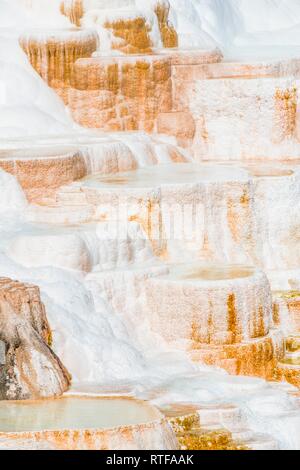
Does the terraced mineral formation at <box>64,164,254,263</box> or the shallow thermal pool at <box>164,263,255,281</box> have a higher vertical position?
the terraced mineral formation at <box>64,164,254,263</box>

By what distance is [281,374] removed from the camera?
45.7 feet

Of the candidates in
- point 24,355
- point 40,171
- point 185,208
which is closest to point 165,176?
point 185,208

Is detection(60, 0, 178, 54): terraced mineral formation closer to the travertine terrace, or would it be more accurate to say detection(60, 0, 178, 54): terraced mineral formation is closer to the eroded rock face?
the travertine terrace

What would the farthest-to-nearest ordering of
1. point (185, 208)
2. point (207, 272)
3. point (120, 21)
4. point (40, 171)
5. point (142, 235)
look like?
point (120, 21) < point (40, 171) < point (185, 208) < point (142, 235) < point (207, 272)

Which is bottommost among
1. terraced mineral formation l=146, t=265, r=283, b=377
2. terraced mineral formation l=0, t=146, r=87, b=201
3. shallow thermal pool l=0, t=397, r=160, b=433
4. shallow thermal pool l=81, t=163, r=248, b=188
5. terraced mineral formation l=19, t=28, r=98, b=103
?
terraced mineral formation l=146, t=265, r=283, b=377

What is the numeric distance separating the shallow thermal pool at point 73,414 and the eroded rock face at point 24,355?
0.55 ft

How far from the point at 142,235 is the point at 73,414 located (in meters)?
4.02

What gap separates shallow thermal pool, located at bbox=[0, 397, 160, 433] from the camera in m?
10.8

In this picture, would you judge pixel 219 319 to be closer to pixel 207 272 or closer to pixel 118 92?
pixel 207 272

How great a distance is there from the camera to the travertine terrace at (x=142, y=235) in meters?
11.8

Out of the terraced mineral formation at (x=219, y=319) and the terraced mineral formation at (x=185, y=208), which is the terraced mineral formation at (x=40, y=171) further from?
the terraced mineral formation at (x=219, y=319)

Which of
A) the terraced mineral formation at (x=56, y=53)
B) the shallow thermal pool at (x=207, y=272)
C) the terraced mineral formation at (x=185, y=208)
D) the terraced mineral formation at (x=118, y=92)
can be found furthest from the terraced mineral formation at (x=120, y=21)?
the shallow thermal pool at (x=207, y=272)

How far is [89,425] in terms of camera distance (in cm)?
1074

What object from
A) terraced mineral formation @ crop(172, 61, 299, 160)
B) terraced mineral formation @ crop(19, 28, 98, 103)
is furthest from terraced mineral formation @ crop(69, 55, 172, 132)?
terraced mineral formation @ crop(172, 61, 299, 160)
